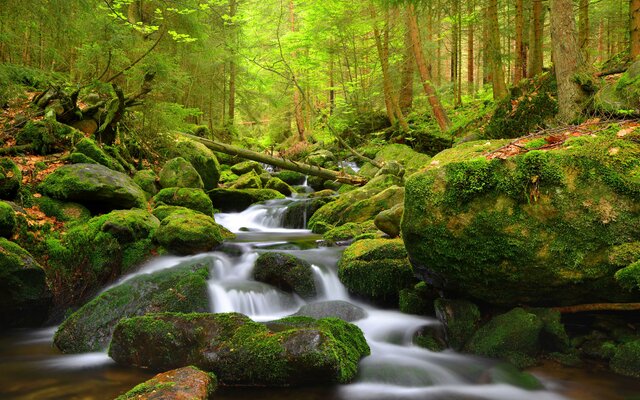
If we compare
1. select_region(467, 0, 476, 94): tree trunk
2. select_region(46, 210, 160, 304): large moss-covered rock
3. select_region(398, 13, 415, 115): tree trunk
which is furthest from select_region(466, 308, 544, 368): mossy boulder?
select_region(398, 13, 415, 115): tree trunk

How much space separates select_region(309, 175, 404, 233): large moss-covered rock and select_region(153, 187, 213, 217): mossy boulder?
9.06 ft

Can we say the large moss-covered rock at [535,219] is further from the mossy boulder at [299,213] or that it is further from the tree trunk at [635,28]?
the mossy boulder at [299,213]

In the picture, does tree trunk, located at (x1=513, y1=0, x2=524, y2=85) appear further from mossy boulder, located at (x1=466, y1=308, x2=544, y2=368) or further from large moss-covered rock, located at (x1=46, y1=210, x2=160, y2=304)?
large moss-covered rock, located at (x1=46, y1=210, x2=160, y2=304)

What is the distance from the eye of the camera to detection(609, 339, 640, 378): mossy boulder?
165 inches

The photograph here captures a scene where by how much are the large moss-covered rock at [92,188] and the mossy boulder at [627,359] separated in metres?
7.97

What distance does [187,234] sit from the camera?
771 cm

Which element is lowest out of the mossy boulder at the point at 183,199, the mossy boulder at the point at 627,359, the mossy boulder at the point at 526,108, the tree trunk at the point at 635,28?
the mossy boulder at the point at 627,359

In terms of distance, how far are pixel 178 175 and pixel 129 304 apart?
570 centimetres

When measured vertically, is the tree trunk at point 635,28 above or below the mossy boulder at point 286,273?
above

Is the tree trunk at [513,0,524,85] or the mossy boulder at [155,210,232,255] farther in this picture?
the tree trunk at [513,0,524,85]

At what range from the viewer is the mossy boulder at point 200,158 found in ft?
42.4

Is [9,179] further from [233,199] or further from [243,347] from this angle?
[233,199]

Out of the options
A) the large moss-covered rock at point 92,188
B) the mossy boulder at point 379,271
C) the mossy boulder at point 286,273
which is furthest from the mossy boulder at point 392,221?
the large moss-covered rock at point 92,188

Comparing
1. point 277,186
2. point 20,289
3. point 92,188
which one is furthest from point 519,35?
point 20,289
